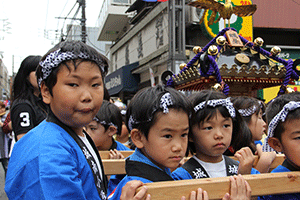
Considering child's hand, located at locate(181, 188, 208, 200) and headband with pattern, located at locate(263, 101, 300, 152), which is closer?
child's hand, located at locate(181, 188, 208, 200)

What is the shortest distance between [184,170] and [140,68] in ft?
42.1

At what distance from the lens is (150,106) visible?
1.58 m

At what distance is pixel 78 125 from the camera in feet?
4.49

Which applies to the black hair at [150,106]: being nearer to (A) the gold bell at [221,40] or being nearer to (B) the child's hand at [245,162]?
(B) the child's hand at [245,162]

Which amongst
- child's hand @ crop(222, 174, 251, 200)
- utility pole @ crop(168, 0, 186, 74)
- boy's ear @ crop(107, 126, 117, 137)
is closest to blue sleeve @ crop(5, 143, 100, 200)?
child's hand @ crop(222, 174, 251, 200)

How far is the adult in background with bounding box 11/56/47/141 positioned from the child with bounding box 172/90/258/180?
1.55 metres

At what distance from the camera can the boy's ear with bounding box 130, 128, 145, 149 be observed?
1647mm

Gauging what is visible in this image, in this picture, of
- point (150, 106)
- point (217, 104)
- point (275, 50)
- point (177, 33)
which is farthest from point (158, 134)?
point (177, 33)

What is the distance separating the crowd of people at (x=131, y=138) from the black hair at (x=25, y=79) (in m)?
1.13

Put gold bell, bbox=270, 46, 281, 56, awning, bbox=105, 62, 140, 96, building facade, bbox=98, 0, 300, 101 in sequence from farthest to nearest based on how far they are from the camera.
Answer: awning, bbox=105, 62, 140, 96
building facade, bbox=98, 0, 300, 101
gold bell, bbox=270, 46, 281, 56

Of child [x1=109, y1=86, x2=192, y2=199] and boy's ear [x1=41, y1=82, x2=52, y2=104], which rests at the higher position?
boy's ear [x1=41, y1=82, x2=52, y2=104]

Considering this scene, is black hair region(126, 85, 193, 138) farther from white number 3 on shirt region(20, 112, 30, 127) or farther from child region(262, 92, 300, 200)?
white number 3 on shirt region(20, 112, 30, 127)

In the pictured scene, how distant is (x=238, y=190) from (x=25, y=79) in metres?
2.36

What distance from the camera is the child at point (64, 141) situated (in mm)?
1089
